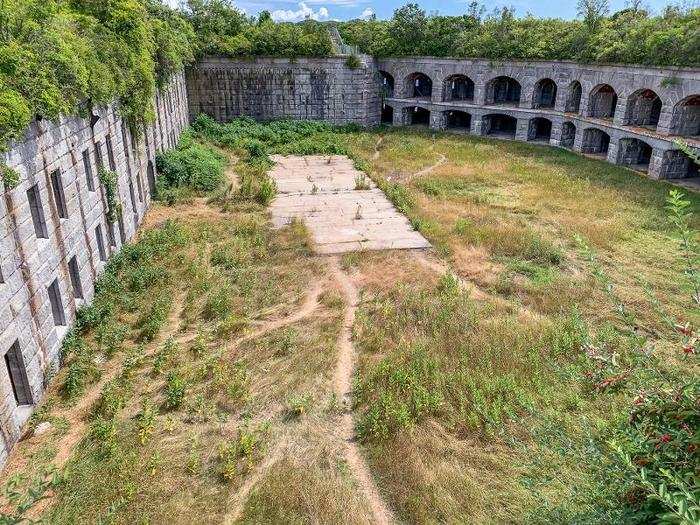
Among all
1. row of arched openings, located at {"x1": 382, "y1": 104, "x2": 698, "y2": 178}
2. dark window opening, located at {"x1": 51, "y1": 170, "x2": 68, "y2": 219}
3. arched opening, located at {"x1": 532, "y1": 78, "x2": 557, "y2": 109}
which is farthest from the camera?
arched opening, located at {"x1": 532, "y1": 78, "x2": 557, "y2": 109}

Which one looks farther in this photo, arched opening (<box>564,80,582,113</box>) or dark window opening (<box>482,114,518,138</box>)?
dark window opening (<box>482,114,518,138</box>)

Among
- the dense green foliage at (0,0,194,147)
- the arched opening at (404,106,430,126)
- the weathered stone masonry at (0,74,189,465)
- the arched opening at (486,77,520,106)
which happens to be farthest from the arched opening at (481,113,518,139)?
the weathered stone masonry at (0,74,189,465)

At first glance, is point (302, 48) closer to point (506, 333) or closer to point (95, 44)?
point (95, 44)

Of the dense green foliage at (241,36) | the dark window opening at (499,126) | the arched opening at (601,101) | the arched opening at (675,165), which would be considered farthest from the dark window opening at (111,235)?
the dark window opening at (499,126)

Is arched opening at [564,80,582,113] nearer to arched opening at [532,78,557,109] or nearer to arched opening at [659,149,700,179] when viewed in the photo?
arched opening at [532,78,557,109]

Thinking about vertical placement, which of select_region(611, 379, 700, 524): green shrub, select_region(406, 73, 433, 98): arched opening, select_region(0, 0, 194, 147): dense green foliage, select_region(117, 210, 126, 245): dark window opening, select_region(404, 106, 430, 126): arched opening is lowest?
select_region(117, 210, 126, 245): dark window opening
